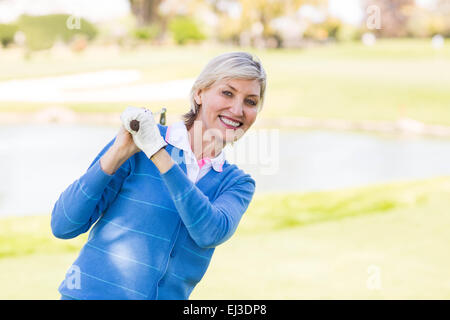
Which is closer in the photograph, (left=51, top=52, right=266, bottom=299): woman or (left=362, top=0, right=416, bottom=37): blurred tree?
(left=51, top=52, right=266, bottom=299): woman

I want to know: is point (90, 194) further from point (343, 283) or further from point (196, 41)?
point (196, 41)

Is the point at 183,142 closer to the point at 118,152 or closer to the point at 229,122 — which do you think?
the point at 229,122

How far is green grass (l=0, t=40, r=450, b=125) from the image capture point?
20797 millimetres

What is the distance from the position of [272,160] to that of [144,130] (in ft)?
35.5

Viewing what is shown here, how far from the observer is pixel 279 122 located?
64.0ft

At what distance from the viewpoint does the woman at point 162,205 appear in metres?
1.60

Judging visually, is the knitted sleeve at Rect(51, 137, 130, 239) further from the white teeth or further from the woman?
the white teeth

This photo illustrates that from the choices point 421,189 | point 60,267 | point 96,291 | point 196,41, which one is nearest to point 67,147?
point 421,189

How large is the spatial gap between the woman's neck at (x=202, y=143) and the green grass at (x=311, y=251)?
2255 millimetres

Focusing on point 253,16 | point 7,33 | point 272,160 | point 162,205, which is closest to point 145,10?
point 253,16

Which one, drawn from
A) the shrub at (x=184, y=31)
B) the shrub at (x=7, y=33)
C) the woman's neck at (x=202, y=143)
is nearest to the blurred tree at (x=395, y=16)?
the shrub at (x=184, y=31)

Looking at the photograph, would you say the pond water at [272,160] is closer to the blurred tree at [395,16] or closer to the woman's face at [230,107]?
the woman's face at [230,107]

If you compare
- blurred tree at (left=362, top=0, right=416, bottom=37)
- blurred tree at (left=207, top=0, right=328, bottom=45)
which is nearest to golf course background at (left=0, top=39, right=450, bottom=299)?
blurred tree at (left=207, top=0, right=328, bottom=45)

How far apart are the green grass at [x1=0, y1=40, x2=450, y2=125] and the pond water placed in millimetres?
2679
